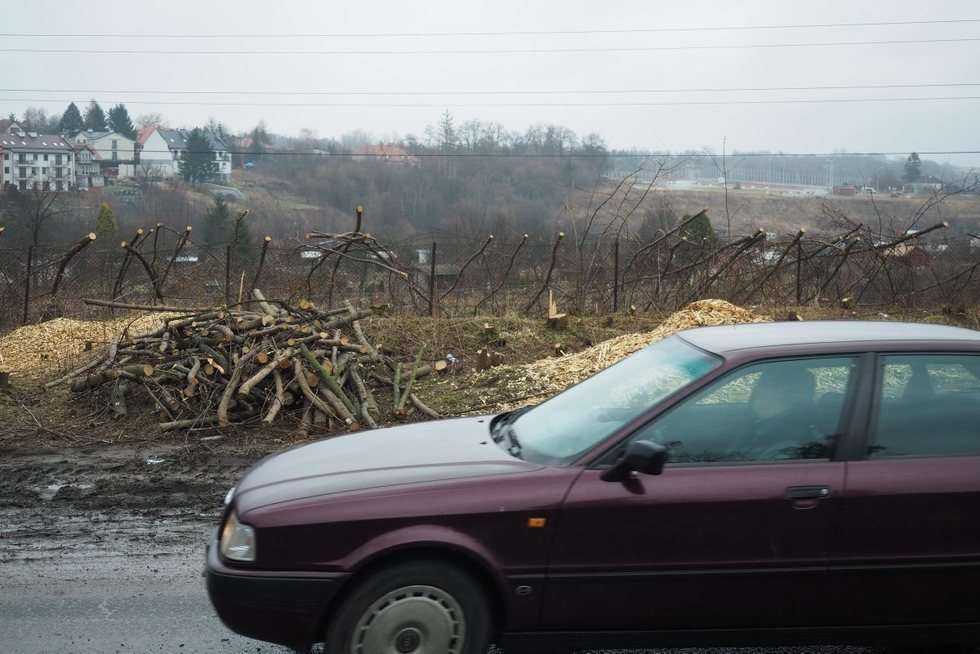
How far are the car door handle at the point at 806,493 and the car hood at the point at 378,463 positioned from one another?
106cm

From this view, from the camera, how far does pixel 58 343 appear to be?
13188 mm

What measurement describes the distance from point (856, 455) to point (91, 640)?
3772 mm

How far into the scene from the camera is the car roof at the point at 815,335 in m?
4.42

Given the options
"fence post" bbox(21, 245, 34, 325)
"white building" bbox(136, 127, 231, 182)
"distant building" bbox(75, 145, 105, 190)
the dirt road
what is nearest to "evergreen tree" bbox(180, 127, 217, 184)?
"white building" bbox(136, 127, 231, 182)

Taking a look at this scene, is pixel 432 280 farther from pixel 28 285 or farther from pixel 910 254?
pixel 910 254

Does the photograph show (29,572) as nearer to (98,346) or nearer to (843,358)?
(843,358)

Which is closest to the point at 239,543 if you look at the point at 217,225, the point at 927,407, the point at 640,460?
the point at 640,460

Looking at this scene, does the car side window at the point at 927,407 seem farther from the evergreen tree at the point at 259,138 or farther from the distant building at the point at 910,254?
the evergreen tree at the point at 259,138

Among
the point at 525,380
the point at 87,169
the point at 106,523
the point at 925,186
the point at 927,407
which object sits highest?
the point at 87,169

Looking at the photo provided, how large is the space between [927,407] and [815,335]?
0.60 m

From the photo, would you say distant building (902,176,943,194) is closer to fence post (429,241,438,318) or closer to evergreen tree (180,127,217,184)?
fence post (429,241,438,318)

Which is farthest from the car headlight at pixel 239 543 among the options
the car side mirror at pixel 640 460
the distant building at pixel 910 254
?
the distant building at pixel 910 254

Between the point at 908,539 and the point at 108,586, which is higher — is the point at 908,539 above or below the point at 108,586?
above

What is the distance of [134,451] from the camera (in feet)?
29.5
